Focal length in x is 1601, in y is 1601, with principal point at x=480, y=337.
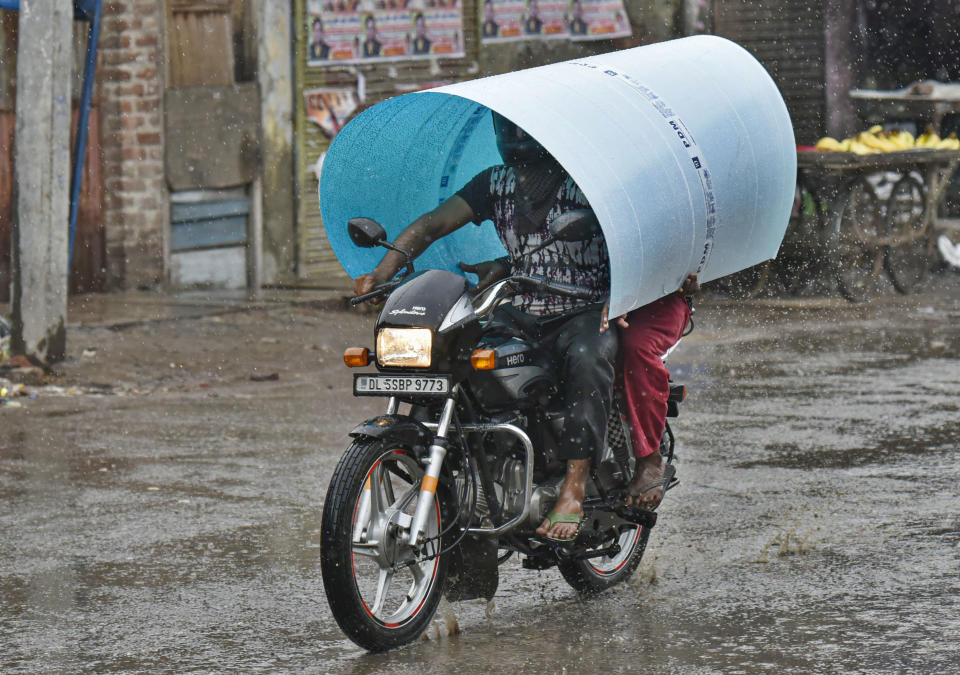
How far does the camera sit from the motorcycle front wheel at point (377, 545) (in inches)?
180

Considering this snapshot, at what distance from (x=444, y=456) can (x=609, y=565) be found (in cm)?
116

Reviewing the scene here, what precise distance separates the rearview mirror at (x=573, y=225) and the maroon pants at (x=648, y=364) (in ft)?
2.02

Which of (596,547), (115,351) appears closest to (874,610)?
(596,547)

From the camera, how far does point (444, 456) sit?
4793 mm

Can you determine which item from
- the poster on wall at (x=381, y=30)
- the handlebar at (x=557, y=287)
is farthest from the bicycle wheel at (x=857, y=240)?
the handlebar at (x=557, y=287)

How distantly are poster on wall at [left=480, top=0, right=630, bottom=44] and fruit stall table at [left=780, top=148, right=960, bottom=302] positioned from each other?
2.91 m

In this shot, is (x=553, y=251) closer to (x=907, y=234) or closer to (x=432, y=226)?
(x=432, y=226)

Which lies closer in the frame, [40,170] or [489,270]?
[489,270]

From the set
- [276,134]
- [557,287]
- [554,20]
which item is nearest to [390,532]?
[557,287]

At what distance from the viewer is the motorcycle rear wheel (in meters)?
5.45

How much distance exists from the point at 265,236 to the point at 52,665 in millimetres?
11203

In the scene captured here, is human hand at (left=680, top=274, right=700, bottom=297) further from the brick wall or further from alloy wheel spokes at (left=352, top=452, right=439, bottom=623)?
the brick wall

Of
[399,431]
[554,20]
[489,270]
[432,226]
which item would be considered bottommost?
[399,431]

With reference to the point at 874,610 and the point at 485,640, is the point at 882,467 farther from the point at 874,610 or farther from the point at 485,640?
the point at 485,640
